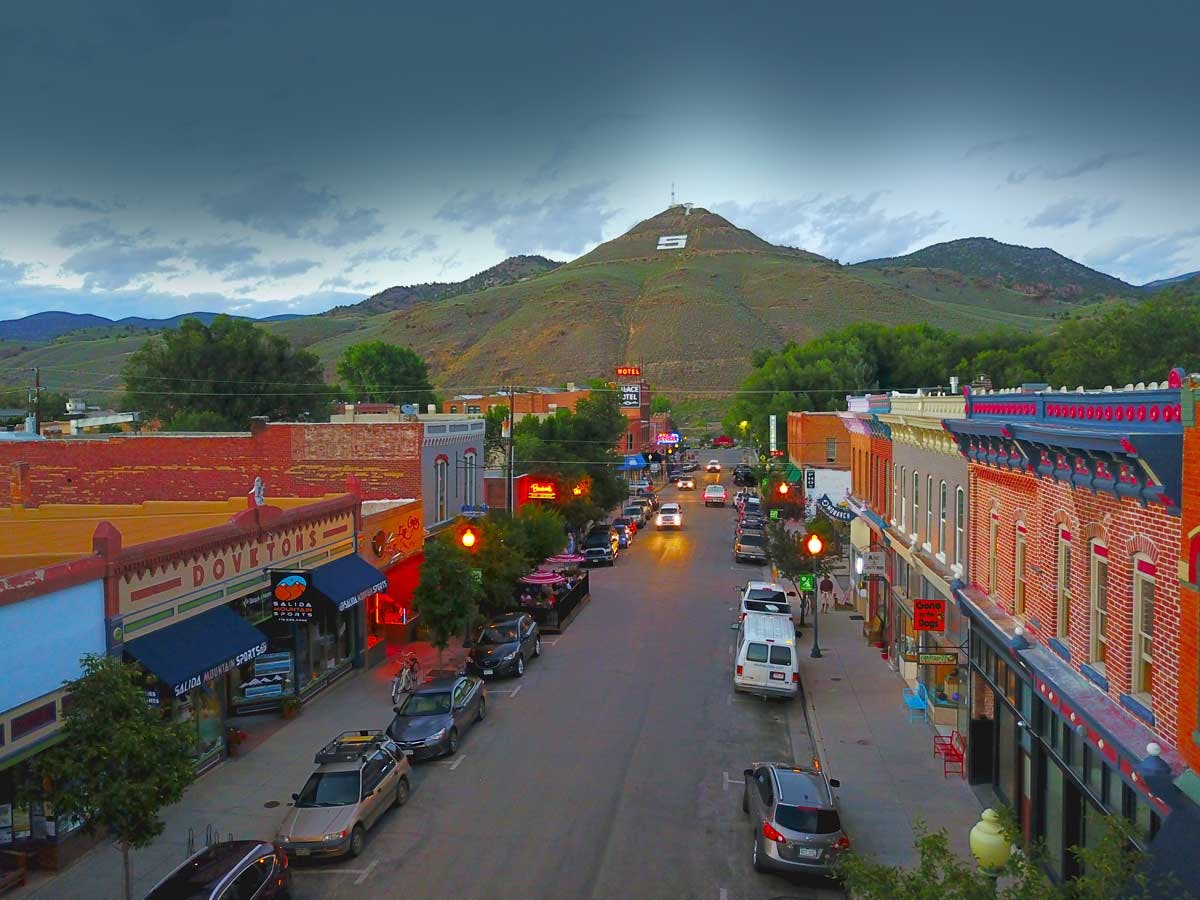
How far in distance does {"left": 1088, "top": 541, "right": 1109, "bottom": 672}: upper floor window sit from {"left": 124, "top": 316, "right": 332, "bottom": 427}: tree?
70.0 m

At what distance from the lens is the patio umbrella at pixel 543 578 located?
38.2m

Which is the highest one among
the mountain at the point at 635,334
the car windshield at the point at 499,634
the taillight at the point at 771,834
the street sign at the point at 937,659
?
the mountain at the point at 635,334

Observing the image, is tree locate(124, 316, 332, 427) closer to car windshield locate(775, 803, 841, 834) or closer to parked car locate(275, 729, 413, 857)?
parked car locate(275, 729, 413, 857)

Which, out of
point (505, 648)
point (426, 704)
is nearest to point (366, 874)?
point (426, 704)

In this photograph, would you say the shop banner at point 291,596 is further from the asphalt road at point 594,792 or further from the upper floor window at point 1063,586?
the upper floor window at point 1063,586

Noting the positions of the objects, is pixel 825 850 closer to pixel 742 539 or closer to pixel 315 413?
pixel 742 539

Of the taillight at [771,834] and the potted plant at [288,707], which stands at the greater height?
the taillight at [771,834]

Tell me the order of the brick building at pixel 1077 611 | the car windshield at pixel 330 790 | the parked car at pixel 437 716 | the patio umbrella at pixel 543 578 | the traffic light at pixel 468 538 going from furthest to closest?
the patio umbrella at pixel 543 578
the traffic light at pixel 468 538
the parked car at pixel 437 716
the car windshield at pixel 330 790
the brick building at pixel 1077 611

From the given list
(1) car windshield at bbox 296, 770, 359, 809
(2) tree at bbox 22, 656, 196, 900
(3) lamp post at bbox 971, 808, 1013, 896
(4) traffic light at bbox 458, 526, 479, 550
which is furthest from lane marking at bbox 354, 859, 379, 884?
(4) traffic light at bbox 458, 526, 479, 550

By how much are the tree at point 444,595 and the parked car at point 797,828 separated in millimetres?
14176

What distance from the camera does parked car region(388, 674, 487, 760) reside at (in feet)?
70.0

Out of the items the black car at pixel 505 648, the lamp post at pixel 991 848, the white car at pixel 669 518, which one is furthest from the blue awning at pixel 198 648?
the white car at pixel 669 518

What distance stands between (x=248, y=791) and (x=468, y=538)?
42.9 ft

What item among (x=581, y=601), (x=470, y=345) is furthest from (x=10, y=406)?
(x=581, y=601)
